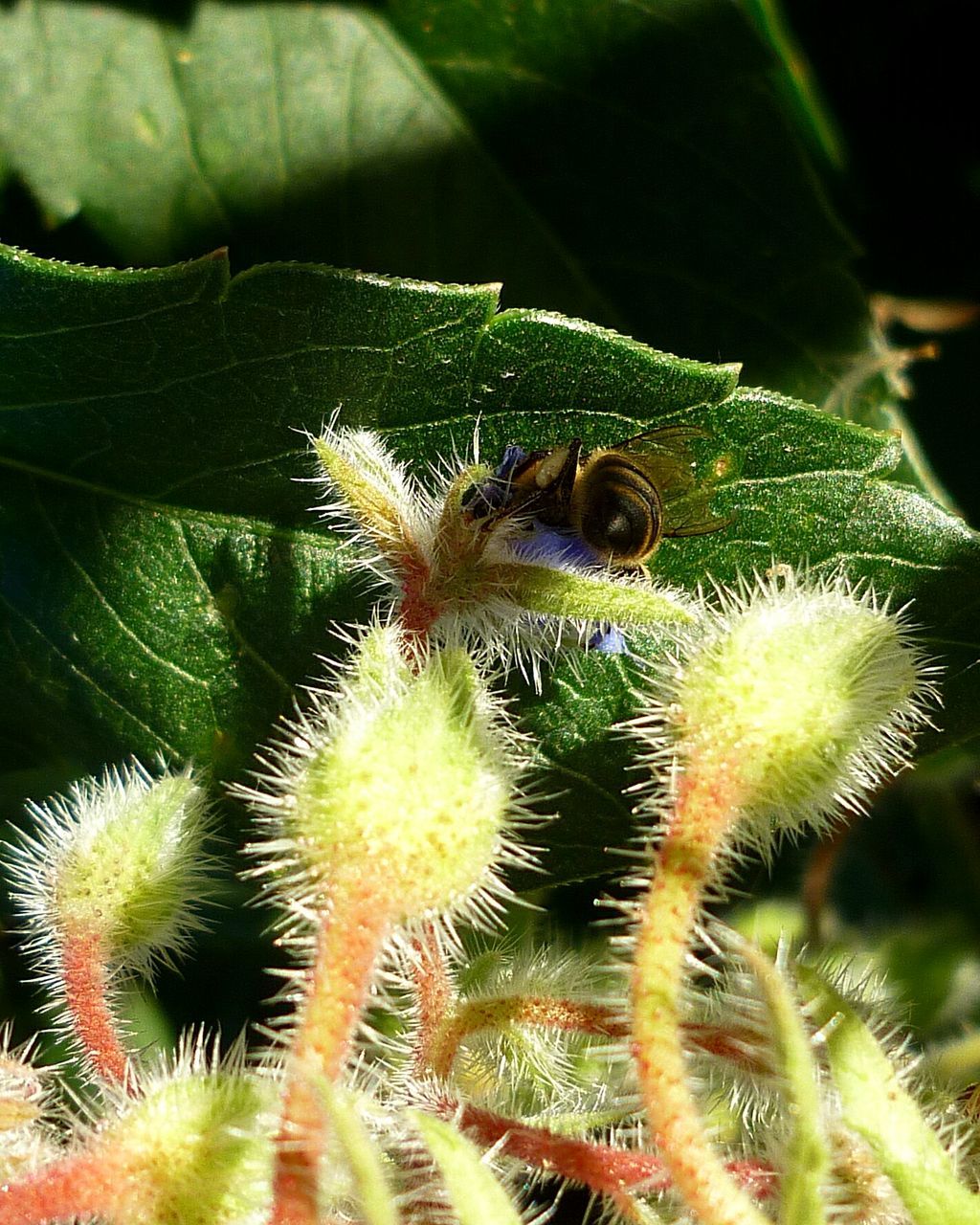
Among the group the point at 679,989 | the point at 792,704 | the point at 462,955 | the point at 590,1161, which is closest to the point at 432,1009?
the point at 462,955

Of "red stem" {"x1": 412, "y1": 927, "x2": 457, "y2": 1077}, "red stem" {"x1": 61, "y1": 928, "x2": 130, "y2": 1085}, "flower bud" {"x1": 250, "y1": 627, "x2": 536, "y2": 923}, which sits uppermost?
"flower bud" {"x1": 250, "y1": 627, "x2": 536, "y2": 923}

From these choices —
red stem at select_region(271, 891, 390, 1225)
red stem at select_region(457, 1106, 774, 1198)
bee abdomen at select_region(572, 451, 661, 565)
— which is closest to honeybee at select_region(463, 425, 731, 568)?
bee abdomen at select_region(572, 451, 661, 565)

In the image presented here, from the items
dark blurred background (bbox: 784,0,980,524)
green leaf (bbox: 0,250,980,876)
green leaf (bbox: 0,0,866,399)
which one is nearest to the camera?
green leaf (bbox: 0,250,980,876)

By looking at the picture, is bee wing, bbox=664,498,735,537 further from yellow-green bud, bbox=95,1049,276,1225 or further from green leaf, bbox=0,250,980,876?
yellow-green bud, bbox=95,1049,276,1225

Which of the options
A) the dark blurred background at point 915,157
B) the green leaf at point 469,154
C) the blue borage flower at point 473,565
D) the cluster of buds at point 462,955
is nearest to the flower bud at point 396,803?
the cluster of buds at point 462,955

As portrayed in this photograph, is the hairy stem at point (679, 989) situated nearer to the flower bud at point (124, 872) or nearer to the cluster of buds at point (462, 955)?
the cluster of buds at point (462, 955)

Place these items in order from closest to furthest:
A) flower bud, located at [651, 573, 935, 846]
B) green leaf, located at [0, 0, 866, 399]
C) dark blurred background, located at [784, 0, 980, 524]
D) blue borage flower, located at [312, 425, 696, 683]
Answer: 1. flower bud, located at [651, 573, 935, 846]
2. blue borage flower, located at [312, 425, 696, 683]
3. green leaf, located at [0, 0, 866, 399]
4. dark blurred background, located at [784, 0, 980, 524]
